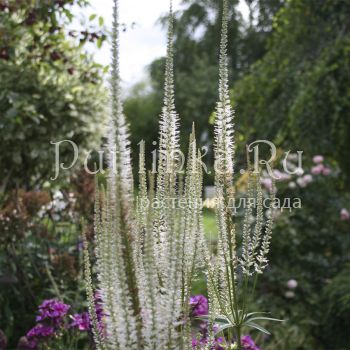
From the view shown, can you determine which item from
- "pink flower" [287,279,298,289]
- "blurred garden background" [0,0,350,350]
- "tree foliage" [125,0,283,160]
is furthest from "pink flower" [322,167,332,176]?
"tree foliage" [125,0,283,160]

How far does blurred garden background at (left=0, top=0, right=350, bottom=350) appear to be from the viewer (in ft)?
13.0

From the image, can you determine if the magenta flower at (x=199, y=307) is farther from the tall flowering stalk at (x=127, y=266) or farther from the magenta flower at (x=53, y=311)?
the tall flowering stalk at (x=127, y=266)

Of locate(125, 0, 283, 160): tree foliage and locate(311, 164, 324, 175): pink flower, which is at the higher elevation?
locate(125, 0, 283, 160): tree foliage

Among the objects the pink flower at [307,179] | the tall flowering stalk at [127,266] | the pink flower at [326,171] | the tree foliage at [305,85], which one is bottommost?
the tall flowering stalk at [127,266]

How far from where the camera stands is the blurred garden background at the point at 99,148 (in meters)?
3.97

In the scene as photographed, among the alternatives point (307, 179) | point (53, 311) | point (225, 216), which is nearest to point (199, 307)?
point (53, 311)

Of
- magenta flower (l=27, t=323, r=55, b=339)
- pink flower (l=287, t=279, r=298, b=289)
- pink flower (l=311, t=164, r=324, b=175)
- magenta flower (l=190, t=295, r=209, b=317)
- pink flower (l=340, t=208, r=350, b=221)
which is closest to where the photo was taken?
magenta flower (l=190, t=295, r=209, b=317)

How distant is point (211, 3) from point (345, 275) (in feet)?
53.2

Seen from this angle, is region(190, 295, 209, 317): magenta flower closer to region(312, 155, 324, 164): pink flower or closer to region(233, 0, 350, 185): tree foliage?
region(312, 155, 324, 164): pink flower

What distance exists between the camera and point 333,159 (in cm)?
661

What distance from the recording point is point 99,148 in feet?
18.5

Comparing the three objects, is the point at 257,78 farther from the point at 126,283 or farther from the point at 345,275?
the point at 126,283

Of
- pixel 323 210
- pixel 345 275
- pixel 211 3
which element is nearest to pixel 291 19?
pixel 323 210

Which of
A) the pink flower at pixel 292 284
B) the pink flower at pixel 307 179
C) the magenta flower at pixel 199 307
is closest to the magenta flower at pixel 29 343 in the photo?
the magenta flower at pixel 199 307
